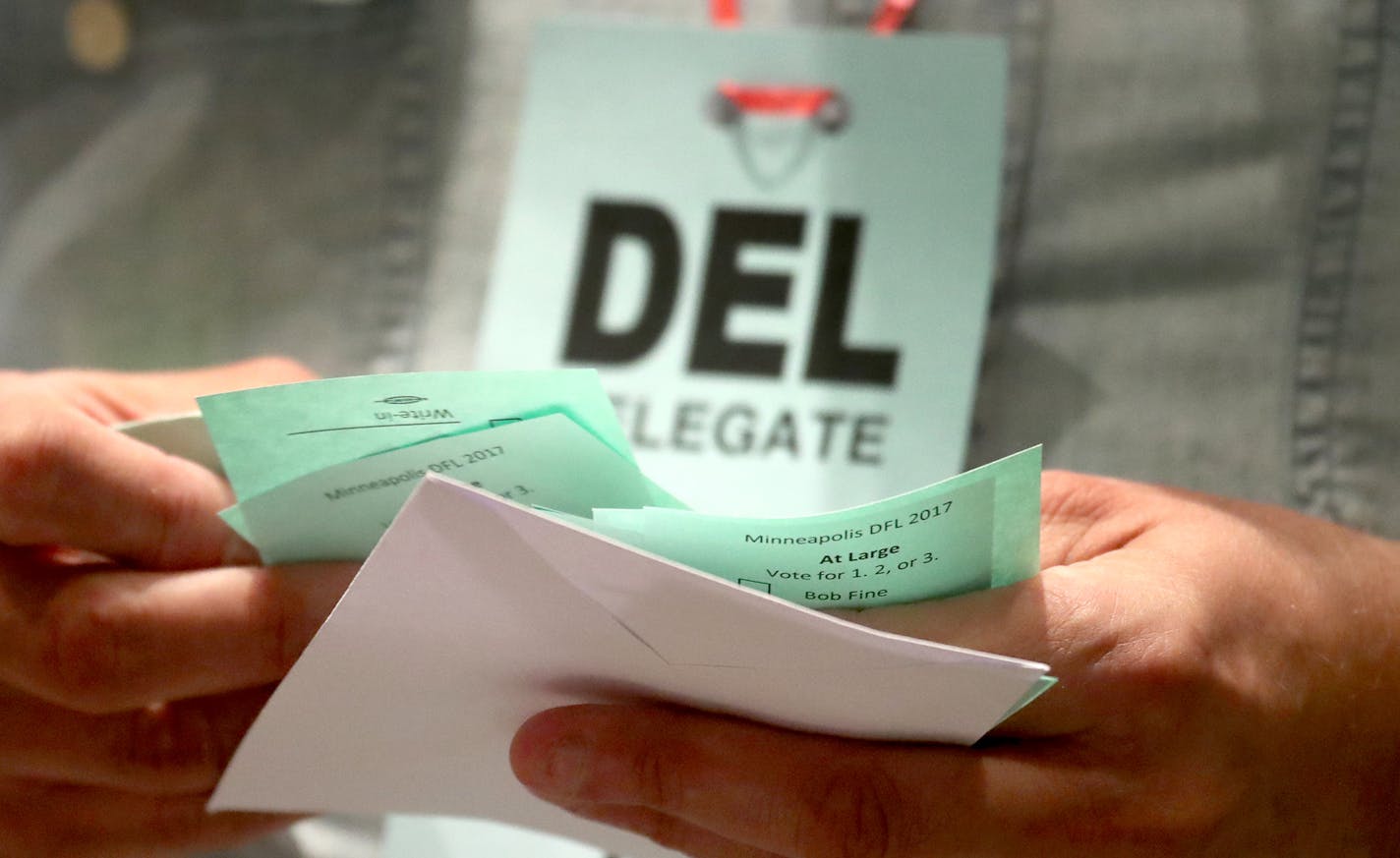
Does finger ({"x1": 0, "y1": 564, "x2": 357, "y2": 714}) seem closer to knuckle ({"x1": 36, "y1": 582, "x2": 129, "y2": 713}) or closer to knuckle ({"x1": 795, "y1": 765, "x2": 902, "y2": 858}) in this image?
knuckle ({"x1": 36, "y1": 582, "x2": 129, "y2": 713})

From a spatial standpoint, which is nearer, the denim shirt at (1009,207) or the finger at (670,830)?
the finger at (670,830)

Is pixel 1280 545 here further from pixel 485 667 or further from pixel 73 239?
pixel 73 239

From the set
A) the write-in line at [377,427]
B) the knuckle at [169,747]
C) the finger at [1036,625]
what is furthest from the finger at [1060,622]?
the knuckle at [169,747]

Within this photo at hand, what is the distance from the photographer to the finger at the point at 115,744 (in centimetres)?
36

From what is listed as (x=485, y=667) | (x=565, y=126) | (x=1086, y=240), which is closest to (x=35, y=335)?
(x=565, y=126)

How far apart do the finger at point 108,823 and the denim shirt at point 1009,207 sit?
200 millimetres

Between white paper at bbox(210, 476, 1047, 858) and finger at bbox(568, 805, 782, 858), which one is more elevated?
white paper at bbox(210, 476, 1047, 858)

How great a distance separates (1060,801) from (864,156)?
28 centimetres

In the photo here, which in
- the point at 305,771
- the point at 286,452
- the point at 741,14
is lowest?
the point at 305,771

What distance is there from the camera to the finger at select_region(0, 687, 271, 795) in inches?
14.1

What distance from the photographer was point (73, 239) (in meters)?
0.54

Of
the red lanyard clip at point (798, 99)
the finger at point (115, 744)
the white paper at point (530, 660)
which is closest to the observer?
the white paper at point (530, 660)

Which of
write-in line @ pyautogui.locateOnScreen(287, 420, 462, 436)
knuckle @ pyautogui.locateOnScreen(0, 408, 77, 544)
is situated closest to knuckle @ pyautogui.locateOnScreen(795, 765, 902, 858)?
write-in line @ pyautogui.locateOnScreen(287, 420, 462, 436)

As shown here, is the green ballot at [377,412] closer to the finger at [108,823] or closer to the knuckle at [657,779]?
the knuckle at [657,779]
